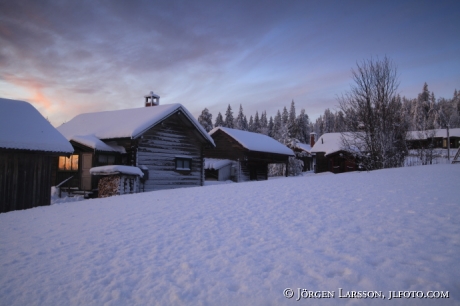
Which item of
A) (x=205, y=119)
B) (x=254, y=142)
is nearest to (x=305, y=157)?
(x=205, y=119)

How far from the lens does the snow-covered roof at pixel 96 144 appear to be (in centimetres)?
1692

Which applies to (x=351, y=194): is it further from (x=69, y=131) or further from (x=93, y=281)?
(x=69, y=131)

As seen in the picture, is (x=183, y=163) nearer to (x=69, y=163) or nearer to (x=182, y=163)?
(x=182, y=163)

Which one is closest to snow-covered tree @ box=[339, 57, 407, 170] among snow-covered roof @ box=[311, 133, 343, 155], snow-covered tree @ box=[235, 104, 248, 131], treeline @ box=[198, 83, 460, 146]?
snow-covered roof @ box=[311, 133, 343, 155]

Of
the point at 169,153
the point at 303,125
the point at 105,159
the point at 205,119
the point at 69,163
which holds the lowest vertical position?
the point at 69,163

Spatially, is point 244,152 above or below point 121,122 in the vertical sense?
below

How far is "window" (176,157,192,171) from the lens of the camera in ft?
66.2

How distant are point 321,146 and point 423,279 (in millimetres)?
42802

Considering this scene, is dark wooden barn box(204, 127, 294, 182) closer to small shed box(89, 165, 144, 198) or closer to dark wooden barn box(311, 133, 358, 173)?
dark wooden barn box(311, 133, 358, 173)

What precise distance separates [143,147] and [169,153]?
2138mm

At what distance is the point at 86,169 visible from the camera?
1789 cm

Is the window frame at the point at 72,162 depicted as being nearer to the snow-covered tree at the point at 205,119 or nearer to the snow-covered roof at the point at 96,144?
the snow-covered roof at the point at 96,144

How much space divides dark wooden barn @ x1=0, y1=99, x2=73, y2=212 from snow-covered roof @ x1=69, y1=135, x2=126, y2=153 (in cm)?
351

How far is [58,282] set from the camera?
167 inches
